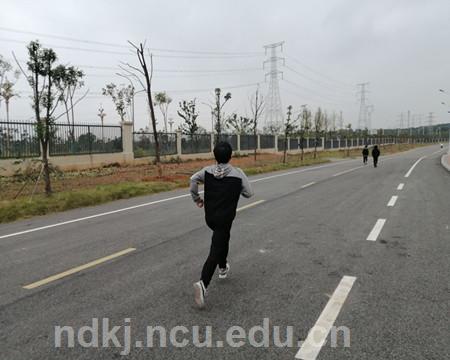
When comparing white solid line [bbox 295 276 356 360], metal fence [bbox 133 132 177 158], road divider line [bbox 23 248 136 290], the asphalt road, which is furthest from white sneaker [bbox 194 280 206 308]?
metal fence [bbox 133 132 177 158]

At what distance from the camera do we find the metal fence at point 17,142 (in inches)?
734

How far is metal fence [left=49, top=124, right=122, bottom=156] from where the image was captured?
71.7 ft

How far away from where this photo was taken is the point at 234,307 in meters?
3.86

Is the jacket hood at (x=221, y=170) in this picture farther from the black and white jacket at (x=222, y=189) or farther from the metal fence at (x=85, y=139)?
the metal fence at (x=85, y=139)

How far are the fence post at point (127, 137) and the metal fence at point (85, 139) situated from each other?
270 mm

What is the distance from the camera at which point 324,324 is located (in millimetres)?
3494

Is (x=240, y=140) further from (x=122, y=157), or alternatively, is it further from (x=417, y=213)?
(x=417, y=213)

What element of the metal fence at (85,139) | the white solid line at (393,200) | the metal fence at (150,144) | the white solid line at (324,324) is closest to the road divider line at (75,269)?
the white solid line at (324,324)

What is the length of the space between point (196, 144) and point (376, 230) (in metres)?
29.3

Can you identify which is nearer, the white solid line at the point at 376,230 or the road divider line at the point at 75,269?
the road divider line at the point at 75,269

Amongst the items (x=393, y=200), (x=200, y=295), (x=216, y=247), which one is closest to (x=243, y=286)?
(x=216, y=247)

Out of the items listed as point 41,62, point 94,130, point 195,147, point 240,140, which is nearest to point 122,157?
point 94,130

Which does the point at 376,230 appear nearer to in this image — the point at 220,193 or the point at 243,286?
the point at 243,286

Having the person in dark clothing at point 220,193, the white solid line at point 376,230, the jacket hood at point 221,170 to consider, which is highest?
the jacket hood at point 221,170
